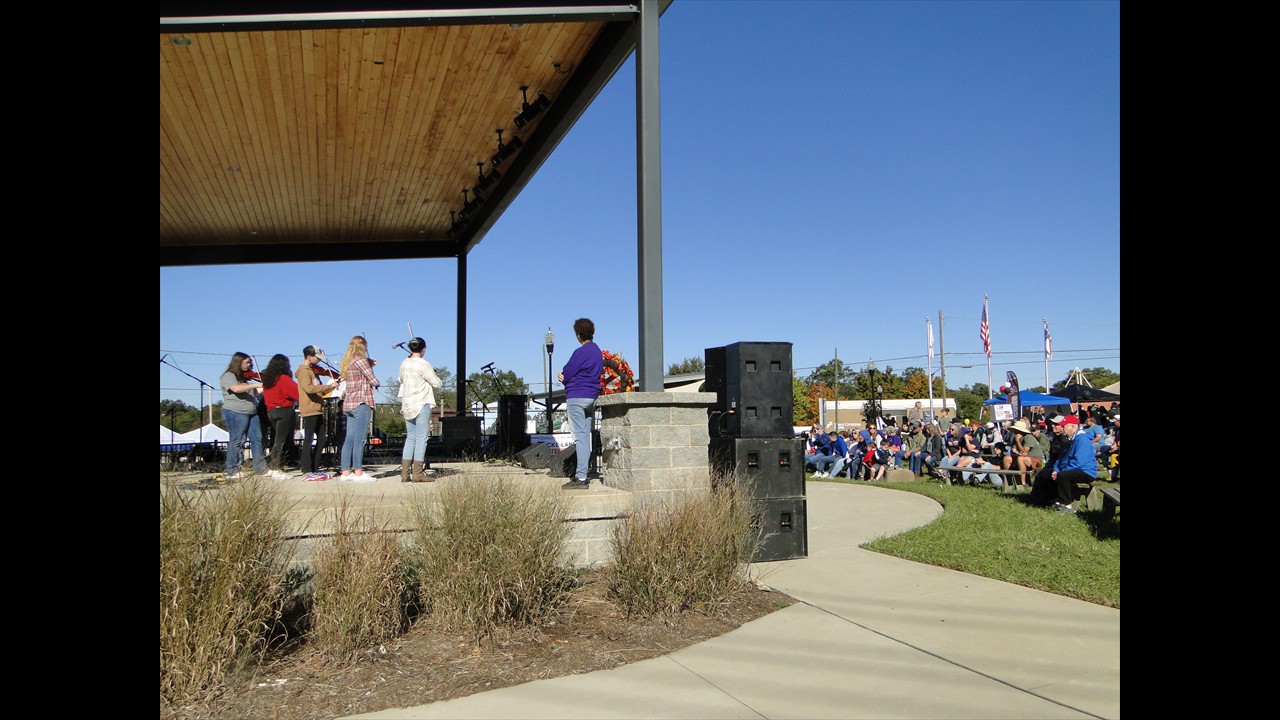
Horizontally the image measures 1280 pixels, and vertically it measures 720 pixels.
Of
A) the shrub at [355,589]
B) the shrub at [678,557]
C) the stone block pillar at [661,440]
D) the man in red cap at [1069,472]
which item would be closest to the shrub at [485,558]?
the shrub at [355,589]

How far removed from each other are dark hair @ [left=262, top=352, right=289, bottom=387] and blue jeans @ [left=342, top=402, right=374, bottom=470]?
1.24m

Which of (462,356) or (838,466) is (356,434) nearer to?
(462,356)

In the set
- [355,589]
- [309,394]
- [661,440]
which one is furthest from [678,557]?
[309,394]

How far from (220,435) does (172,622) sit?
1583 inches

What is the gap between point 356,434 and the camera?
937 centimetres

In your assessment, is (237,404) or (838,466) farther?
(838,466)

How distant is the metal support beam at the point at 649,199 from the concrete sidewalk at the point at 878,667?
8.33ft

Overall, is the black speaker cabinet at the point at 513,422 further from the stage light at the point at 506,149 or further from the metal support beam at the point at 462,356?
the stage light at the point at 506,149

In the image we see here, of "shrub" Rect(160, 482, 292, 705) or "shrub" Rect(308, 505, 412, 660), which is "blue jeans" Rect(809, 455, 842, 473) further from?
"shrub" Rect(160, 482, 292, 705)

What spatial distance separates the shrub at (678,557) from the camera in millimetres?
5699

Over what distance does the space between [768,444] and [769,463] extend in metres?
0.18

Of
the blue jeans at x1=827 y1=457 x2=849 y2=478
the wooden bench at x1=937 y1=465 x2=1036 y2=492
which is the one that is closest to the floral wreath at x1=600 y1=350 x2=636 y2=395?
the wooden bench at x1=937 y1=465 x2=1036 y2=492
